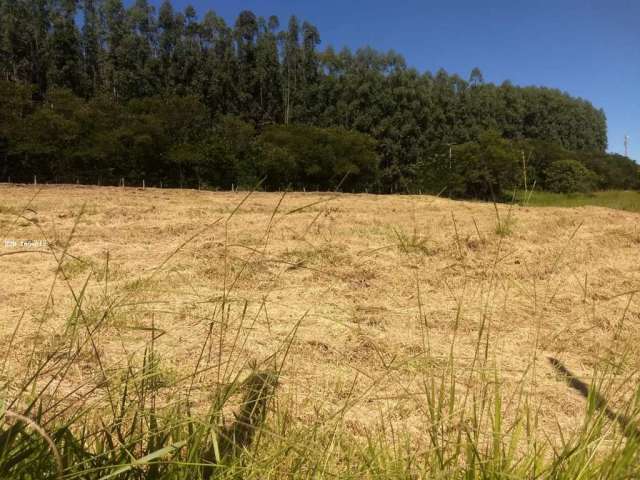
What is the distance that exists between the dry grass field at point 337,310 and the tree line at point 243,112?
42.4ft

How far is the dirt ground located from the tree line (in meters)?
12.8

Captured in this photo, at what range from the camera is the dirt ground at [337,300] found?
164 centimetres

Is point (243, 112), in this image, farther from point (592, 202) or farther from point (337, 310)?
point (337, 310)

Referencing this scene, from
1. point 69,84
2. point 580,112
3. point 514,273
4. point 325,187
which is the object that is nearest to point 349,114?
point 325,187

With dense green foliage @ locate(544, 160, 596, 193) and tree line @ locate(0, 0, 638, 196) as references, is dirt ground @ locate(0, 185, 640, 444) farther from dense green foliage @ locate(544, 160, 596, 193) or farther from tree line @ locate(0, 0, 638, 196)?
dense green foliage @ locate(544, 160, 596, 193)

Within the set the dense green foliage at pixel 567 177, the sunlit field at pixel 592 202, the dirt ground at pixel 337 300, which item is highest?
the dense green foliage at pixel 567 177

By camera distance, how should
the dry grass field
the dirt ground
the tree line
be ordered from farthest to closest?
the tree line, the dirt ground, the dry grass field

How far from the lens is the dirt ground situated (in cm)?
164

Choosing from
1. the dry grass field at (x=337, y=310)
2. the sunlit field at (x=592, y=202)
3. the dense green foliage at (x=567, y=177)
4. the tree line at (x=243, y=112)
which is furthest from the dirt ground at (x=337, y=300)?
the dense green foliage at (x=567, y=177)

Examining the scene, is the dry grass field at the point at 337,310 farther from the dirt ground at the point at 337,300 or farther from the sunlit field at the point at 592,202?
the sunlit field at the point at 592,202

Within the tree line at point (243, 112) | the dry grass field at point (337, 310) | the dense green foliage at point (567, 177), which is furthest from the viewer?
the dense green foliage at point (567, 177)

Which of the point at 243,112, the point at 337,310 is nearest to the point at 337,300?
the point at 337,310

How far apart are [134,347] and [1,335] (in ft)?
2.55

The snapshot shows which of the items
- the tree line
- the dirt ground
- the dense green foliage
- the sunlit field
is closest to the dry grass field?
the dirt ground
